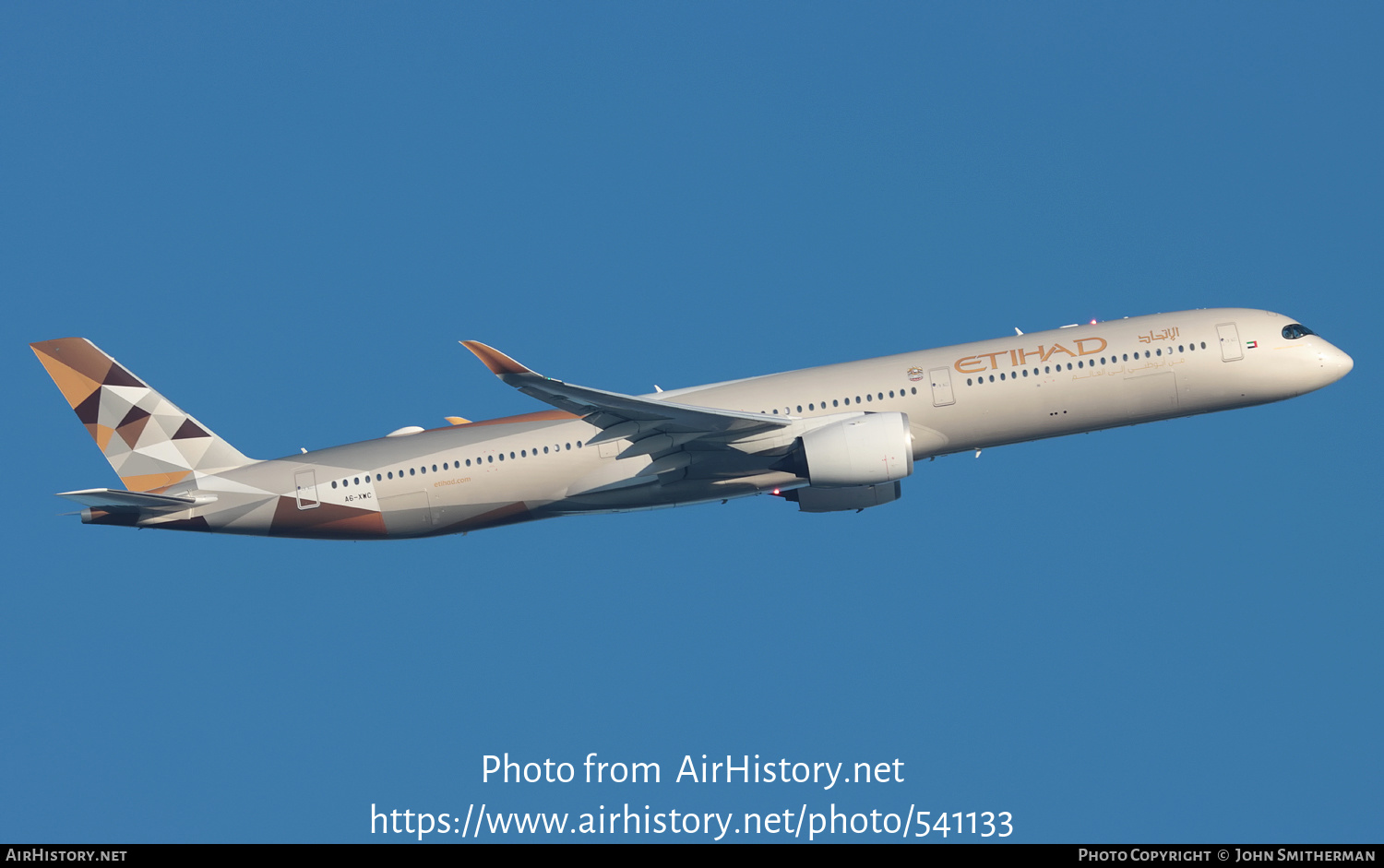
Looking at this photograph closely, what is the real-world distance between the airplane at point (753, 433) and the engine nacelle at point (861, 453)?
0.11m

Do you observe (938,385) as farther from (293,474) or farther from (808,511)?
(293,474)

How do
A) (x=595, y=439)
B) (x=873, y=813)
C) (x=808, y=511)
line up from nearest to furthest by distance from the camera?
(x=873, y=813), (x=595, y=439), (x=808, y=511)

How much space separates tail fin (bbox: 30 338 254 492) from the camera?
41.0 m

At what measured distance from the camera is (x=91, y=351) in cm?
4138

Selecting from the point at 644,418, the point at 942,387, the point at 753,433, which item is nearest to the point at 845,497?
the point at 942,387

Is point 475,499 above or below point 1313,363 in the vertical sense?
below

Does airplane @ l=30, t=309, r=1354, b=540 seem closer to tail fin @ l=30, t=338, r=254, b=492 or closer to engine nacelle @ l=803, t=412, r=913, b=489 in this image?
engine nacelle @ l=803, t=412, r=913, b=489

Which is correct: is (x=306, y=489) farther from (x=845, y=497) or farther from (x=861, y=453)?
(x=861, y=453)

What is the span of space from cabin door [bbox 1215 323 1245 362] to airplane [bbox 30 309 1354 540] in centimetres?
6

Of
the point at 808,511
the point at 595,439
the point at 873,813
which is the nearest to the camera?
the point at 873,813

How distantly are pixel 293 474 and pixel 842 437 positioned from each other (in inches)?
633

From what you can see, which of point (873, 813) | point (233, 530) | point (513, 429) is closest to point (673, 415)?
point (513, 429)

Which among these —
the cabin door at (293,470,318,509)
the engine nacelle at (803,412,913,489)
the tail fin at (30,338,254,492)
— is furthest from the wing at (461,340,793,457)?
the tail fin at (30,338,254,492)

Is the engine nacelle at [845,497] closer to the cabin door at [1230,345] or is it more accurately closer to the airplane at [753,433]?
the airplane at [753,433]
